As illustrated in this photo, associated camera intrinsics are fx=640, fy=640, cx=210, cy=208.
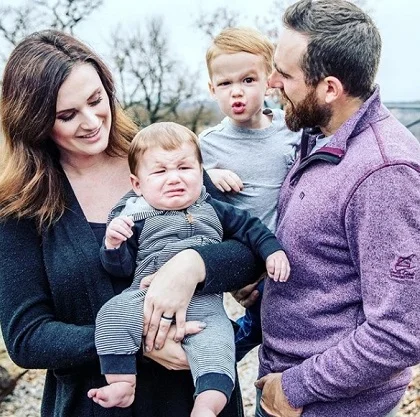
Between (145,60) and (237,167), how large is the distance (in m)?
→ 11.7

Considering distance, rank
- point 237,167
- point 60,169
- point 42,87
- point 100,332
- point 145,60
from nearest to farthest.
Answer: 1. point 100,332
2. point 42,87
3. point 60,169
4. point 237,167
5. point 145,60

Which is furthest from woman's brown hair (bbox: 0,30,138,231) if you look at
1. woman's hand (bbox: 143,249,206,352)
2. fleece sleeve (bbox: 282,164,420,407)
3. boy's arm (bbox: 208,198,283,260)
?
fleece sleeve (bbox: 282,164,420,407)

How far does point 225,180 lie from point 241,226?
429mm

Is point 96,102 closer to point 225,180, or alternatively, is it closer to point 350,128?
point 225,180

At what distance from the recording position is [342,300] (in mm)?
1942

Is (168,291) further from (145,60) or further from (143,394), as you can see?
(145,60)

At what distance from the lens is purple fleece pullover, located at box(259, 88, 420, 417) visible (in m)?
1.73

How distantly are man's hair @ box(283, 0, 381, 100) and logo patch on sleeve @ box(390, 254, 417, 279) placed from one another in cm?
59

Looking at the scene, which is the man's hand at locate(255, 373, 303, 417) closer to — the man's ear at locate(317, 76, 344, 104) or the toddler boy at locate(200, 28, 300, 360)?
the toddler boy at locate(200, 28, 300, 360)

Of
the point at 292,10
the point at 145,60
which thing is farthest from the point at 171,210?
the point at 145,60

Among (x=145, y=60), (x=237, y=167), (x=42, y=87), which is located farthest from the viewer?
(x=145, y=60)

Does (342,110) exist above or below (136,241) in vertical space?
above

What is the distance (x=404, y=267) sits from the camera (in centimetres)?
173

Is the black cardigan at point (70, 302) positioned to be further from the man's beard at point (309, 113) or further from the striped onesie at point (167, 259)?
the man's beard at point (309, 113)
